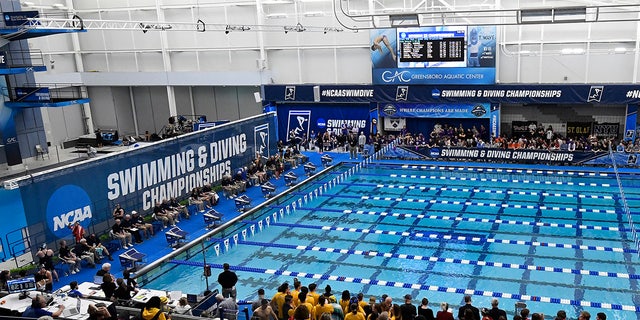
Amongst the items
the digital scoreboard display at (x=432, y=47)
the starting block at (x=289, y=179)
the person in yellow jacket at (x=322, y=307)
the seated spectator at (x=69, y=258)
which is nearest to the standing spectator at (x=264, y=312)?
the person in yellow jacket at (x=322, y=307)

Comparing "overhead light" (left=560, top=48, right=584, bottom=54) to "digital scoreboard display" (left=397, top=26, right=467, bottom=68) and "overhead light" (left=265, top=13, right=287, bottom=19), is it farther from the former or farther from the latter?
"overhead light" (left=265, top=13, right=287, bottom=19)

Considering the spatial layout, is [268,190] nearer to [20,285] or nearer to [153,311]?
[20,285]

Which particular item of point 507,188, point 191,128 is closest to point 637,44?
point 507,188

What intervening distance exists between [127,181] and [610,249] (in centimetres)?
1337

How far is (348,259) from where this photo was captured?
13258 mm

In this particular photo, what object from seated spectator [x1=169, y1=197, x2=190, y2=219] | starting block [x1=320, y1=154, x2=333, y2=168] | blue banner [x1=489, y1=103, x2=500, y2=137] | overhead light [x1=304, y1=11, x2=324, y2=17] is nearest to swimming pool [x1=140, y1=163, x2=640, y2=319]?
seated spectator [x1=169, y1=197, x2=190, y2=219]

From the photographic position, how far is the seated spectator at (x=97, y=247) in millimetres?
13856

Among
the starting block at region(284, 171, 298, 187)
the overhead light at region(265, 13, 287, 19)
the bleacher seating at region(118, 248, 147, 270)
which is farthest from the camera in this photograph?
the overhead light at region(265, 13, 287, 19)

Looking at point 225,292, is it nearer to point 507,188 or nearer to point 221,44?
point 507,188

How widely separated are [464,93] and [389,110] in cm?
384

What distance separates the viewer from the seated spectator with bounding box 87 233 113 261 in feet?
45.5

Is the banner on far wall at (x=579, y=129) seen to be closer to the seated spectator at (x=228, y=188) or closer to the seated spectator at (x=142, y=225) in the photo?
the seated spectator at (x=228, y=188)

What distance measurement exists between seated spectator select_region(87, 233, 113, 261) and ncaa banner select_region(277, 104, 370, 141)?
1489 centimetres

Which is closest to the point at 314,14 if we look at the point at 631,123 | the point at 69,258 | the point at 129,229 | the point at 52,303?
the point at 631,123
